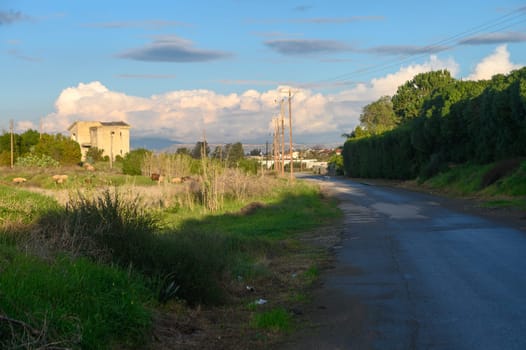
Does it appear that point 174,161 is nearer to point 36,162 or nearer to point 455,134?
point 455,134

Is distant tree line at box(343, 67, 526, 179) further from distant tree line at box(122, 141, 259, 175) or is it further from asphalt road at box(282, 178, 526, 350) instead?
asphalt road at box(282, 178, 526, 350)

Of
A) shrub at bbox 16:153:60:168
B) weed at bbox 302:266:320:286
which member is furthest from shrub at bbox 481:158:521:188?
shrub at bbox 16:153:60:168

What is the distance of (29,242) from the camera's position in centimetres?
952

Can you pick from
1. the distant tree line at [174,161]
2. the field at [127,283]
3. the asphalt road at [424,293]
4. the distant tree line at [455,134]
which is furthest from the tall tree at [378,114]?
the field at [127,283]

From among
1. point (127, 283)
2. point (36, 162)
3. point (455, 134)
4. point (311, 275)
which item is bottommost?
point (311, 275)

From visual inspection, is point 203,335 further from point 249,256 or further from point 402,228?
point 402,228

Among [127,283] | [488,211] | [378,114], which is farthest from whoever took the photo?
[378,114]

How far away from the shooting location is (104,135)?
127062 mm

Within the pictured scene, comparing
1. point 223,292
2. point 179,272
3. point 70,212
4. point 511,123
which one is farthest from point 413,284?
point 511,123

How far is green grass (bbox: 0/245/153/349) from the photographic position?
6363mm

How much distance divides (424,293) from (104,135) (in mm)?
120383

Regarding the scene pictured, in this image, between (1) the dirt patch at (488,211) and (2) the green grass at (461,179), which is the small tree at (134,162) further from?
(1) the dirt patch at (488,211)

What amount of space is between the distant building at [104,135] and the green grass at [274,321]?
4466 inches

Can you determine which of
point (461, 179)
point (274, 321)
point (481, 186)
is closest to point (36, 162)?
point (461, 179)
